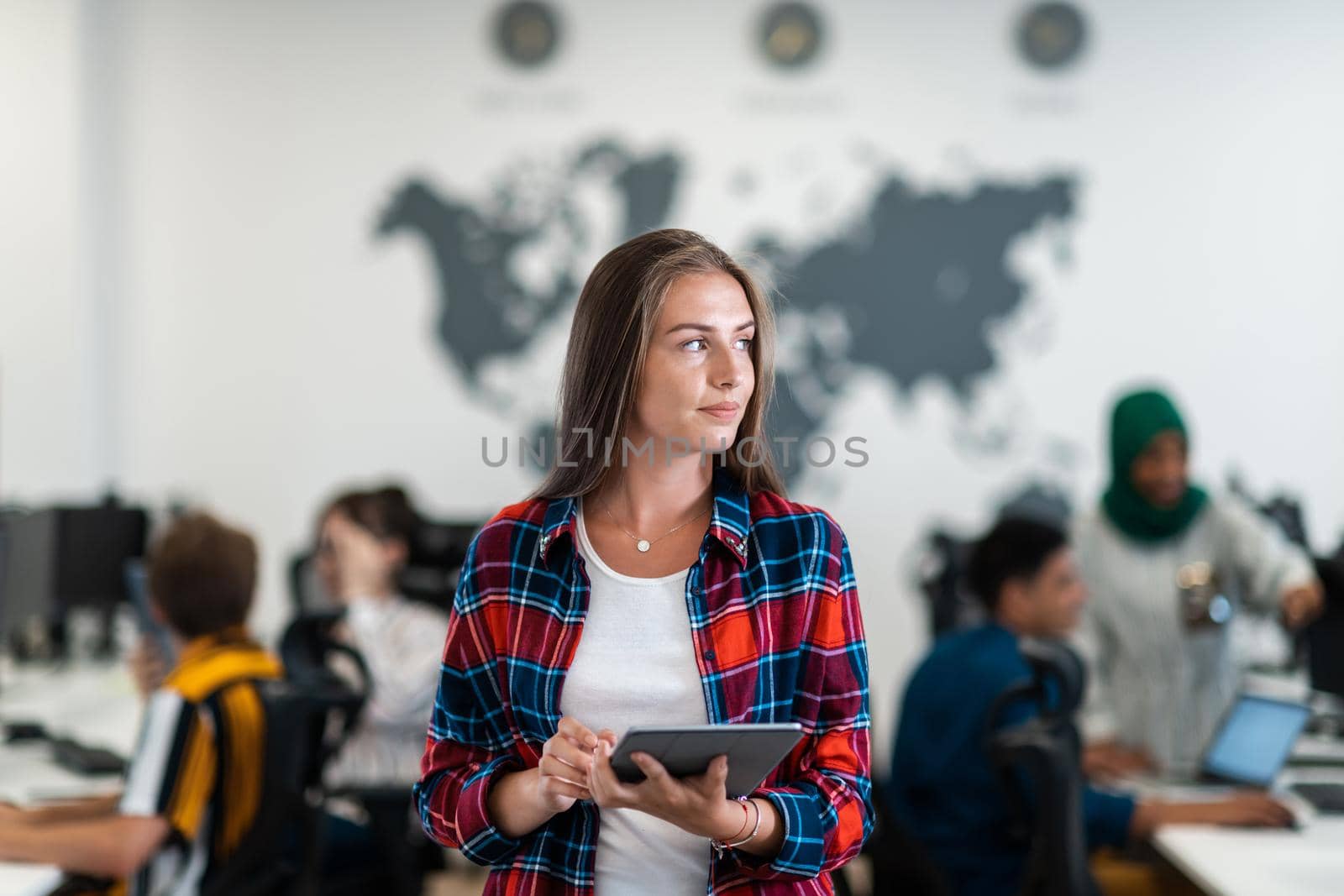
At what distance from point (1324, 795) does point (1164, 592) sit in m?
0.53

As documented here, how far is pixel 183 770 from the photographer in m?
1.90

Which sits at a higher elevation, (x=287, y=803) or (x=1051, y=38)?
(x=1051, y=38)

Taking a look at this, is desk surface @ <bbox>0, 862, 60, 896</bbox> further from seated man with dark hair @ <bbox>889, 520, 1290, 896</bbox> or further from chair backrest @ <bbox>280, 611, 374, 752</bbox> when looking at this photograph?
seated man with dark hair @ <bbox>889, 520, 1290, 896</bbox>

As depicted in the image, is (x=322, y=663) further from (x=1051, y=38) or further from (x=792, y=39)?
(x=1051, y=38)

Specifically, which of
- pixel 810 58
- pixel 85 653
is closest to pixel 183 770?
pixel 85 653

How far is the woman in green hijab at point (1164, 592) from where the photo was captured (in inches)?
109

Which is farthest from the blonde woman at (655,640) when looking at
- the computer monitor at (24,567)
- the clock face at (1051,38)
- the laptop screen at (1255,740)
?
the clock face at (1051,38)

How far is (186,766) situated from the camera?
6.26 ft

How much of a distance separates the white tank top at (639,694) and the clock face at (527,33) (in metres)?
3.65

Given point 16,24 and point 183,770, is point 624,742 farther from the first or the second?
point 16,24

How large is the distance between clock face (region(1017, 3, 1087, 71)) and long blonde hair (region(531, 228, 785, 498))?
3614 mm

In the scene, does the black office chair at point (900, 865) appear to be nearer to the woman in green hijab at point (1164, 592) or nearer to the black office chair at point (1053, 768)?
the black office chair at point (1053, 768)

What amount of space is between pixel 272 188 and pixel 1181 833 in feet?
12.1

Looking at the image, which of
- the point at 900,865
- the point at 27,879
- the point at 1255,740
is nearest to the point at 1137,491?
the point at 1255,740
